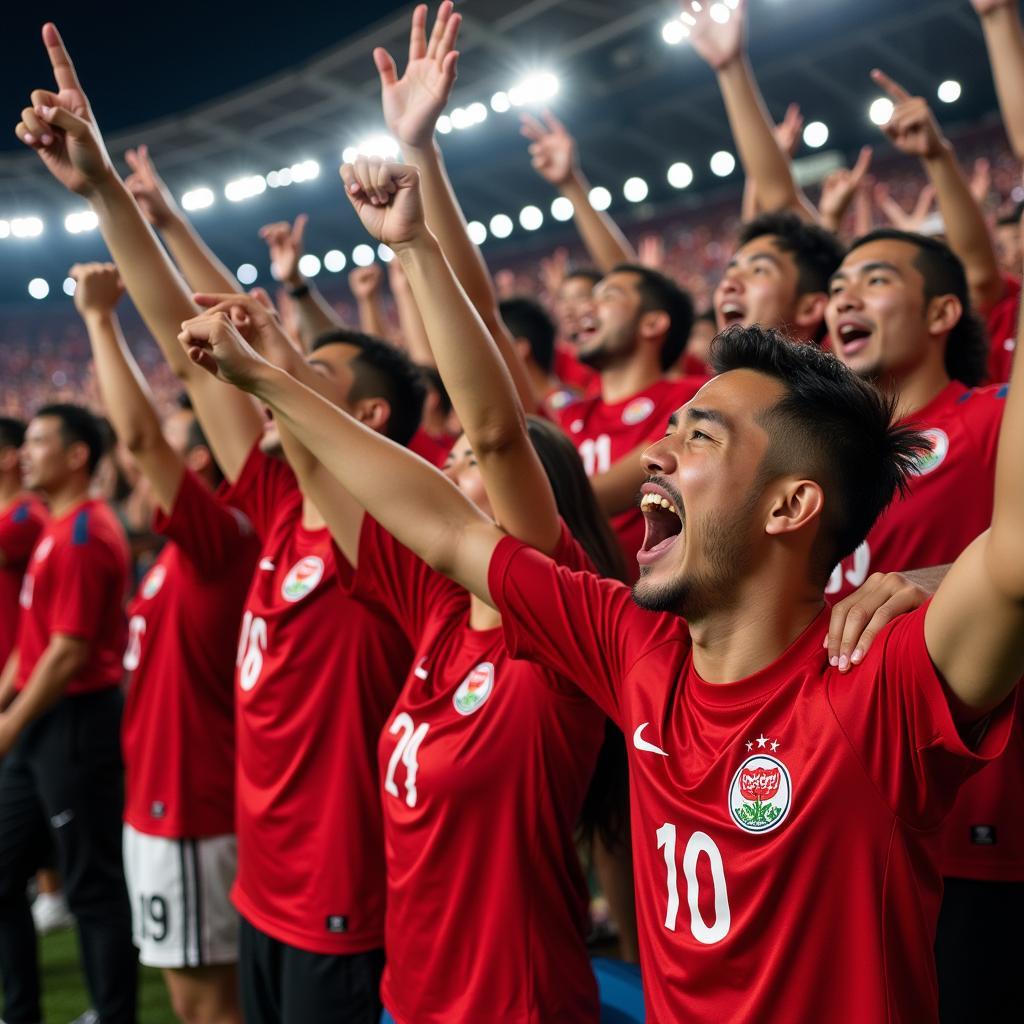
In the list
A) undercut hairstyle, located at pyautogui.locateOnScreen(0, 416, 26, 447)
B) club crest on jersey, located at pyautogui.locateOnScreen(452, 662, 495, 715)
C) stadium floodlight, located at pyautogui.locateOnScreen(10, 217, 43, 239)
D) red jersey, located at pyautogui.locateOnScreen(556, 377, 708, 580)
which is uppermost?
stadium floodlight, located at pyautogui.locateOnScreen(10, 217, 43, 239)

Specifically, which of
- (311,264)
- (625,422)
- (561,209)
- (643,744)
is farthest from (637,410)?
(311,264)

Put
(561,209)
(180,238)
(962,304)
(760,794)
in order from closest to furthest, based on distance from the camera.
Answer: (760,794), (962,304), (180,238), (561,209)

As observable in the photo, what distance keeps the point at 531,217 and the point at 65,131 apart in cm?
1811

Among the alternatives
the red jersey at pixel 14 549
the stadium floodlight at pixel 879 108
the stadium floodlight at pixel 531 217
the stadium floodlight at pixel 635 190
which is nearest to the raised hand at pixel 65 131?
the red jersey at pixel 14 549

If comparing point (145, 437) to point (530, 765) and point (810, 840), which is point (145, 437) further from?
point (810, 840)

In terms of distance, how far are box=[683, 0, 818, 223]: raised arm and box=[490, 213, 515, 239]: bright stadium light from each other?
16.6 m

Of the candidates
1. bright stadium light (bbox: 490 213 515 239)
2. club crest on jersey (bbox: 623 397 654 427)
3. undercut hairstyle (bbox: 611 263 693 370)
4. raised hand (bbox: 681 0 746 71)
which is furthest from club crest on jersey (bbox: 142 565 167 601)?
bright stadium light (bbox: 490 213 515 239)

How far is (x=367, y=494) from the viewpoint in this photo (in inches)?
79.0

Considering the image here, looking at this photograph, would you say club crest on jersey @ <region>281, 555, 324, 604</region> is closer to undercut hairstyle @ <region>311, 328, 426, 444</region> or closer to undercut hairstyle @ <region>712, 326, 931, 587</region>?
undercut hairstyle @ <region>311, 328, 426, 444</region>

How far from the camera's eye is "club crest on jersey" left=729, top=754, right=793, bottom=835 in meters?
1.47

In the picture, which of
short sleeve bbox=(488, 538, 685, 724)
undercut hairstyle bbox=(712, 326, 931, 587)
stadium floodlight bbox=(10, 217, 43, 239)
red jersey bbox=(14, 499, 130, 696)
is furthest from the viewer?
stadium floodlight bbox=(10, 217, 43, 239)

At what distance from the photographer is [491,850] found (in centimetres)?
201

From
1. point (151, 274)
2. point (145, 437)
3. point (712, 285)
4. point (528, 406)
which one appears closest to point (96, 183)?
point (151, 274)

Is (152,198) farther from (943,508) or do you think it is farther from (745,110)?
(943,508)
